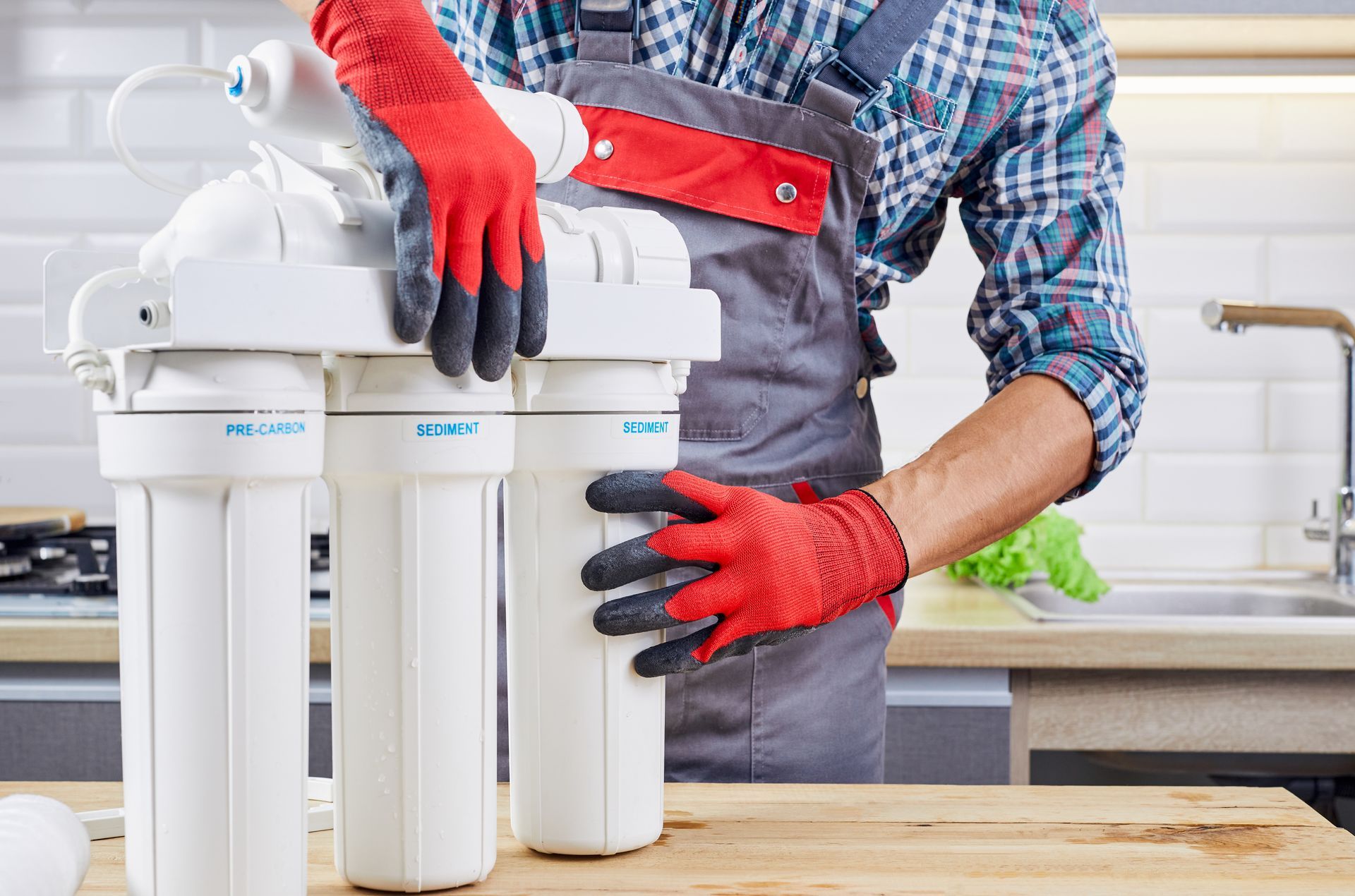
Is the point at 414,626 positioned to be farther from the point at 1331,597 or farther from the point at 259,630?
the point at 1331,597

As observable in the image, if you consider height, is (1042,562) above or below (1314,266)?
below

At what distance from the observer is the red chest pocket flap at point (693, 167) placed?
0.80 m

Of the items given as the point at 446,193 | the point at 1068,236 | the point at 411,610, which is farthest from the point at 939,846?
the point at 1068,236

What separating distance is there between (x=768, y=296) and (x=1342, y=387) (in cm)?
116

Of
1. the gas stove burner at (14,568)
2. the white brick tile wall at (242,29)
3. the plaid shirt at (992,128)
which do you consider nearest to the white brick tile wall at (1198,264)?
the plaid shirt at (992,128)

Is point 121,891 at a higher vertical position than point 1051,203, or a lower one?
lower

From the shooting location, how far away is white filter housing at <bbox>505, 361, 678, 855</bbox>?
0.56 metres

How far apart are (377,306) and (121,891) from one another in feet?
0.95

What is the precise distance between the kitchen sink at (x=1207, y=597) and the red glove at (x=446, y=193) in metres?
1.20

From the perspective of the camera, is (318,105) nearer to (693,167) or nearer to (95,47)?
(693,167)

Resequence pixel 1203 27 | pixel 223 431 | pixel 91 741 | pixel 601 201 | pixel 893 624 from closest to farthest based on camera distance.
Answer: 1. pixel 223 431
2. pixel 601 201
3. pixel 893 624
4. pixel 91 741
5. pixel 1203 27

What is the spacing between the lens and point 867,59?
811 mm

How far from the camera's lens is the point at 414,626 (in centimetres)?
51

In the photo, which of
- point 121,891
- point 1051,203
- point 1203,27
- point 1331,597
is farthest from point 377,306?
point 1331,597
